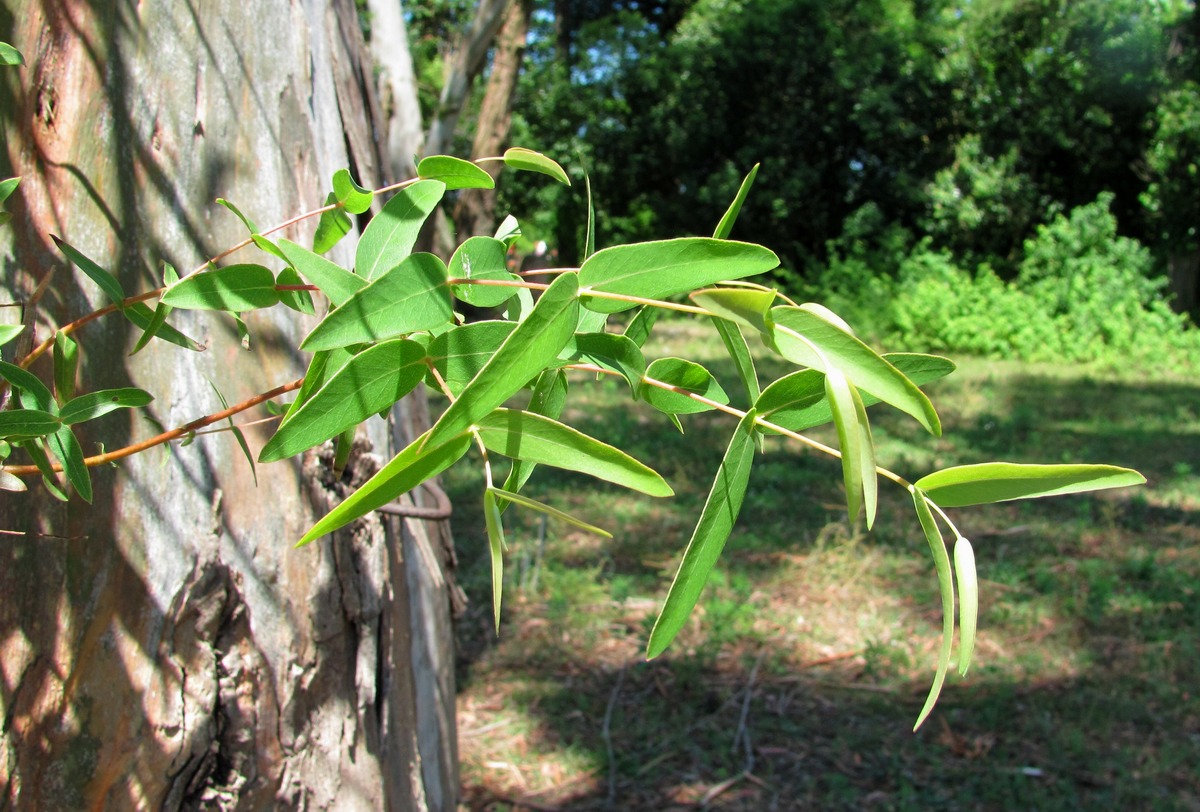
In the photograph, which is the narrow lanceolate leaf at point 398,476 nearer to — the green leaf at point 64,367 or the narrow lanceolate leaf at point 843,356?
the narrow lanceolate leaf at point 843,356

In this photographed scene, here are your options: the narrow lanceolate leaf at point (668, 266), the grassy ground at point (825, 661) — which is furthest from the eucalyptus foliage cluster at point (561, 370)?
the grassy ground at point (825, 661)

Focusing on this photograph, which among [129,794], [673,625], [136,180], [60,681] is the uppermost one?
[136,180]

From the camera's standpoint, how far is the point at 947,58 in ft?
34.0

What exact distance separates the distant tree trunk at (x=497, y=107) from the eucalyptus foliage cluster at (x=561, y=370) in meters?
4.96

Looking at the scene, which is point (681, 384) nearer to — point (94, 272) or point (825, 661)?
point (94, 272)

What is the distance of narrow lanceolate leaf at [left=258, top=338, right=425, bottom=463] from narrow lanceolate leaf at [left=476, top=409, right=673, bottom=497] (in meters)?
0.05

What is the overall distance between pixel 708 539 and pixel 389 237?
9.8 inches

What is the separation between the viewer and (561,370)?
1.84 feet

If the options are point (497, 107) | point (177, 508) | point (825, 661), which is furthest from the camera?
point (497, 107)

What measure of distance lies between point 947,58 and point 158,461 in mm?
10928

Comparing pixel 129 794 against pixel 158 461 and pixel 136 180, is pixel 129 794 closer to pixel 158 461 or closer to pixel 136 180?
pixel 158 461

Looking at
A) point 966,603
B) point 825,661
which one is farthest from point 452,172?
point 825,661

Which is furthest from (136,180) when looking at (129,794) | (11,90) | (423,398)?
(423,398)

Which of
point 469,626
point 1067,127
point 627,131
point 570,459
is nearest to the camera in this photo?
point 570,459
